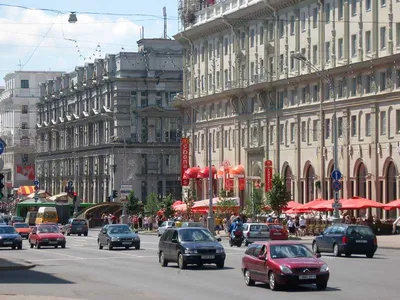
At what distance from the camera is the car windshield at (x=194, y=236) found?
39469 millimetres

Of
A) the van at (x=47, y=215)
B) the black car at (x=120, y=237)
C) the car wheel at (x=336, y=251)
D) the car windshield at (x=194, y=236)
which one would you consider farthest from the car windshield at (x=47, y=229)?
the van at (x=47, y=215)

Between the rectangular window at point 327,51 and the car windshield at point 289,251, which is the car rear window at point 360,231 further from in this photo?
the rectangular window at point 327,51

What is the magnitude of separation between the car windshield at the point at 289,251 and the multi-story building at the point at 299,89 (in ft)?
130

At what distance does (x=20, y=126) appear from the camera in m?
180

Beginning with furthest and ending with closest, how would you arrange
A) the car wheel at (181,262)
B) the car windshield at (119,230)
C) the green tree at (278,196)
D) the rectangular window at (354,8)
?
the rectangular window at (354,8) < the green tree at (278,196) < the car windshield at (119,230) < the car wheel at (181,262)

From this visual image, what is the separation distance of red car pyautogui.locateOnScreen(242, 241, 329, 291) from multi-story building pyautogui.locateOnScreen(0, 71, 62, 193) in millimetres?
148145

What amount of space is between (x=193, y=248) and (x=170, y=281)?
226 inches

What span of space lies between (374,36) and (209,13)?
1305 inches

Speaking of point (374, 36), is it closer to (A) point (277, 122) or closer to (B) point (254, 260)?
(A) point (277, 122)

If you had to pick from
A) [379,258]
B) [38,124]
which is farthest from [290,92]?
[38,124]

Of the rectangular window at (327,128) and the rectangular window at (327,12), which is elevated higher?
the rectangular window at (327,12)

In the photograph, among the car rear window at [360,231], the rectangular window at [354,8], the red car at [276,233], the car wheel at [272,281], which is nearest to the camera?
the car wheel at [272,281]

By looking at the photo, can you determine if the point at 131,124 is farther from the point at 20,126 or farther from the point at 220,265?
the point at 220,265

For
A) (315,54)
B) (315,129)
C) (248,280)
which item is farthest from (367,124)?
(248,280)
